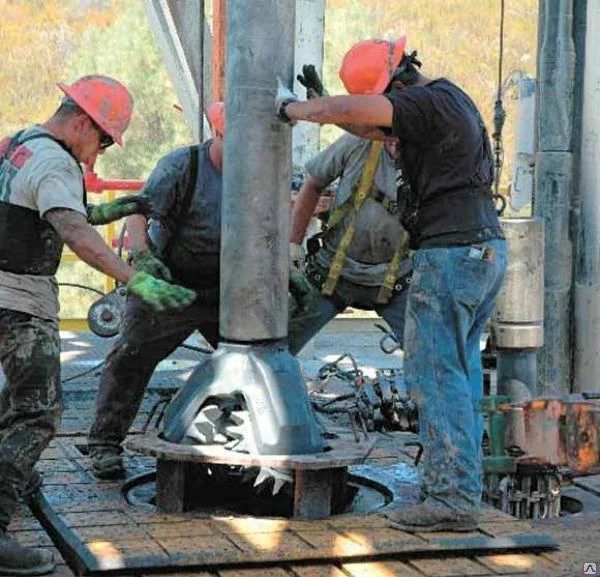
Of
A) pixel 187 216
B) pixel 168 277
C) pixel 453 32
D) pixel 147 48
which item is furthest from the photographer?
pixel 453 32

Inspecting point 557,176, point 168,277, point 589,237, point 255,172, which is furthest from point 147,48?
point 255,172

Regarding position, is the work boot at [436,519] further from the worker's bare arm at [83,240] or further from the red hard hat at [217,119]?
the red hard hat at [217,119]

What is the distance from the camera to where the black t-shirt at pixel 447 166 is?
4.88 metres

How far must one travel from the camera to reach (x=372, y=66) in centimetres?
506

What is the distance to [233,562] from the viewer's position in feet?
14.8

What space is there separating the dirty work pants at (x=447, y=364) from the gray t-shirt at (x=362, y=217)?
1486 millimetres

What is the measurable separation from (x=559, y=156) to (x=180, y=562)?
4145 millimetres

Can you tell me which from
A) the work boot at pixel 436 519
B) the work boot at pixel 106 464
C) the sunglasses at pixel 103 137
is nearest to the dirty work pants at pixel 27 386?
the sunglasses at pixel 103 137

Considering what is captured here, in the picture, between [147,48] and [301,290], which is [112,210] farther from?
[147,48]

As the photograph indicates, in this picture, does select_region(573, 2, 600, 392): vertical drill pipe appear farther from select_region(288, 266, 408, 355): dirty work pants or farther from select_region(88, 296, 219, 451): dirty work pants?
select_region(88, 296, 219, 451): dirty work pants

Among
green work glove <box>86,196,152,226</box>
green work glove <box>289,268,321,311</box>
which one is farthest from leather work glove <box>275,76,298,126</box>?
green work glove <box>289,268,321,311</box>

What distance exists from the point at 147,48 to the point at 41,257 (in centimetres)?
2905

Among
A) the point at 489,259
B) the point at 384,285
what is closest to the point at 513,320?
the point at 384,285

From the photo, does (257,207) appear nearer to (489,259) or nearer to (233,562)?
(489,259)
